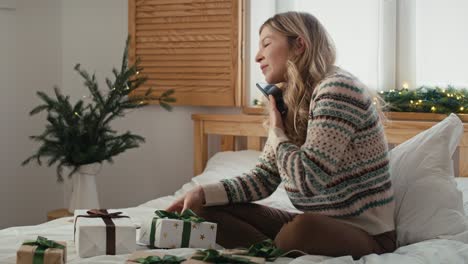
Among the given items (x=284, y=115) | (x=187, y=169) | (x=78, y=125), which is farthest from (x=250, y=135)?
(x=284, y=115)

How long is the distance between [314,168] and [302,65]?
0.37m

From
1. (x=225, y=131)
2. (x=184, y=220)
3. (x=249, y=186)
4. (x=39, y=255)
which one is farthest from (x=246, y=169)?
(x=39, y=255)

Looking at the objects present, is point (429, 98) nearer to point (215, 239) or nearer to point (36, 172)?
point (215, 239)

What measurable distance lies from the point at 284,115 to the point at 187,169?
1585 mm

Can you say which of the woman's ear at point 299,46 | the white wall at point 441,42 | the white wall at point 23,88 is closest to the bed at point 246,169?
the white wall at point 441,42

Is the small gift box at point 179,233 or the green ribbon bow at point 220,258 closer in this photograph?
the green ribbon bow at point 220,258

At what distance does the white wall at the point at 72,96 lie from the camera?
12.4 feet

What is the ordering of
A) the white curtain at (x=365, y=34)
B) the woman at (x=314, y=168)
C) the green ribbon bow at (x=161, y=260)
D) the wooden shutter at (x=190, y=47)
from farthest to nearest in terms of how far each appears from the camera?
1. the wooden shutter at (x=190, y=47)
2. the white curtain at (x=365, y=34)
3. the woman at (x=314, y=168)
4. the green ribbon bow at (x=161, y=260)

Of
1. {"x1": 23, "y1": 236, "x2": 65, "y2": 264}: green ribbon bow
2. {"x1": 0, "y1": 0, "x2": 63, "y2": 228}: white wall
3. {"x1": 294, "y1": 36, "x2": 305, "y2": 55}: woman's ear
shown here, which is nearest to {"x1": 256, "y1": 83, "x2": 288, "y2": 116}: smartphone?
{"x1": 294, "y1": 36, "x2": 305, "y2": 55}: woman's ear

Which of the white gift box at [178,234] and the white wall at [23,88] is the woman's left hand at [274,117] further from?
the white wall at [23,88]

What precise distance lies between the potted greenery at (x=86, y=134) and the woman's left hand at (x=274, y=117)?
1.27 metres

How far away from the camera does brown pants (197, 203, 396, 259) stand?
1895 mm

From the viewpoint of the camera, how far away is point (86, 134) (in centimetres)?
338

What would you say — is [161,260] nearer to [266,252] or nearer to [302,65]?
[266,252]
